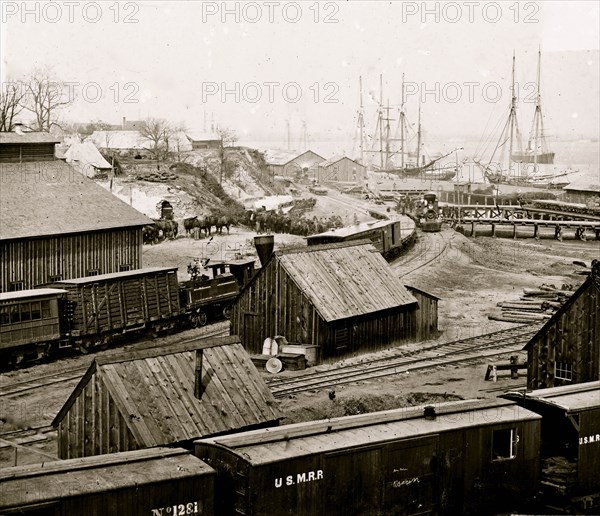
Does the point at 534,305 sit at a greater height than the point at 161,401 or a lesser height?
lesser

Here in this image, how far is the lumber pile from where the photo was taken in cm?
4478

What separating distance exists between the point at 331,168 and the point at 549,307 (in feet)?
320

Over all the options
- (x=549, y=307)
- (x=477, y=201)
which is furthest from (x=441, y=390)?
(x=477, y=201)

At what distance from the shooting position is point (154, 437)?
750 inches

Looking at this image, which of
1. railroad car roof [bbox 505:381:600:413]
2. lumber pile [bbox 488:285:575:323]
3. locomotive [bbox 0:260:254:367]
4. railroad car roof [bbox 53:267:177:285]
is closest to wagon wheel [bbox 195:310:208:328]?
locomotive [bbox 0:260:254:367]

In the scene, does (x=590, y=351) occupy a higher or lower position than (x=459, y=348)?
higher

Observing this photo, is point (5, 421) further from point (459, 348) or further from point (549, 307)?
point (549, 307)

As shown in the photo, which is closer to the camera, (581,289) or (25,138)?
(581,289)

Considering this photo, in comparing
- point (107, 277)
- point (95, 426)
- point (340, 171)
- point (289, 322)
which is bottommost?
point (289, 322)

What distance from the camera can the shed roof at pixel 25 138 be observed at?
44.5m

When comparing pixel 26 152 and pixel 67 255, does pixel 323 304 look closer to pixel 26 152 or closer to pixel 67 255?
pixel 67 255

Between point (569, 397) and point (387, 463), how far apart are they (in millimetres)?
5990

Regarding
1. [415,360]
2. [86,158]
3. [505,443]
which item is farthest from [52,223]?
[86,158]

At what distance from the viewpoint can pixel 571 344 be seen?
2600cm
